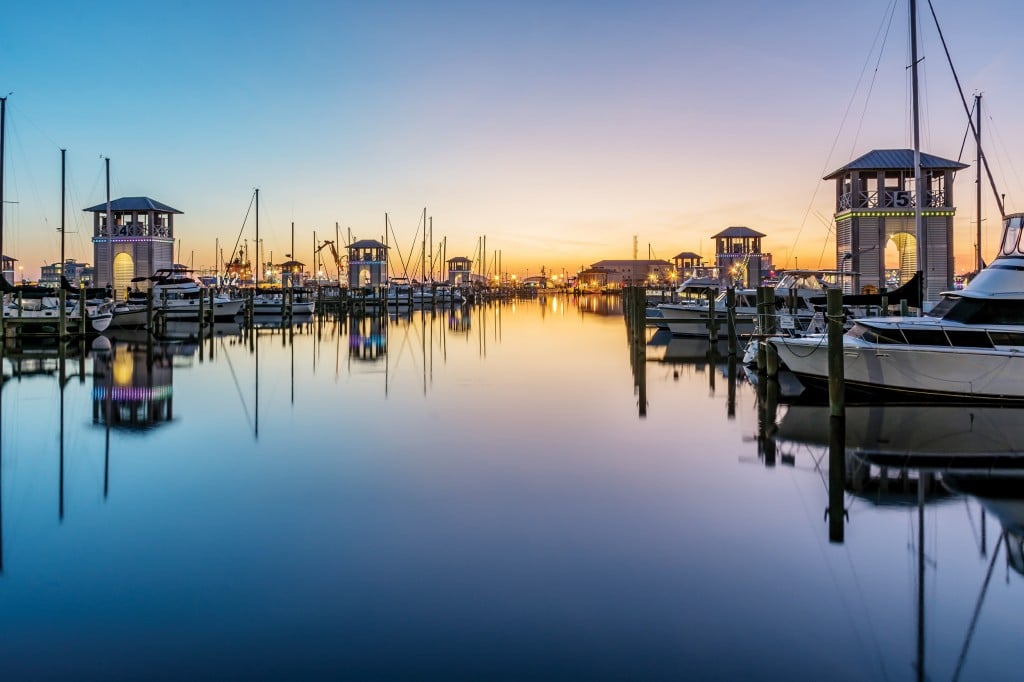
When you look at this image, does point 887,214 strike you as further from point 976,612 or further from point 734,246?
point 734,246

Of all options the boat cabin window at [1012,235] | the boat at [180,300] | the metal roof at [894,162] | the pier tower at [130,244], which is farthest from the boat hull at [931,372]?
the pier tower at [130,244]

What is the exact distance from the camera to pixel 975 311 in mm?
17375

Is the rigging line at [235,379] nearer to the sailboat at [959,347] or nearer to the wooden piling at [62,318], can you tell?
the wooden piling at [62,318]

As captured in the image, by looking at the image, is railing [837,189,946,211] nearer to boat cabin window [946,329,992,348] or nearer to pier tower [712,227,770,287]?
boat cabin window [946,329,992,348]

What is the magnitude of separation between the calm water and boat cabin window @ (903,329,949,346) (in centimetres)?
192

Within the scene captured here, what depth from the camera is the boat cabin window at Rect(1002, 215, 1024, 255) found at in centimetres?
1872

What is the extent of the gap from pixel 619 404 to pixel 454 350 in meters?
17.6

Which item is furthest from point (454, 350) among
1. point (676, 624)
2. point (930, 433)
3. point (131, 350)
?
point (676, 624)

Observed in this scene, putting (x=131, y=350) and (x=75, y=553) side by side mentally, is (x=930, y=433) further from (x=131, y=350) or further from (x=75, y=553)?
(x=131, y=350)

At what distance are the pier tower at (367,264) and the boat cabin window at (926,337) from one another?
314 ft

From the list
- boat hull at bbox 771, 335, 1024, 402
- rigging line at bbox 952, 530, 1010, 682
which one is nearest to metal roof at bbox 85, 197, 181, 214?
boat hull at bbox 771, 335, 1024, 402

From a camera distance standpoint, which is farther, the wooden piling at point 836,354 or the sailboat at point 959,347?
the sailboat at point 959,347

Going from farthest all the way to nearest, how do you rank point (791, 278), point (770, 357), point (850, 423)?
point (791, 278) < point (770, 357) < point (850, 423)

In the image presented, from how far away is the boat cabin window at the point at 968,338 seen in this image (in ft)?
56.0
